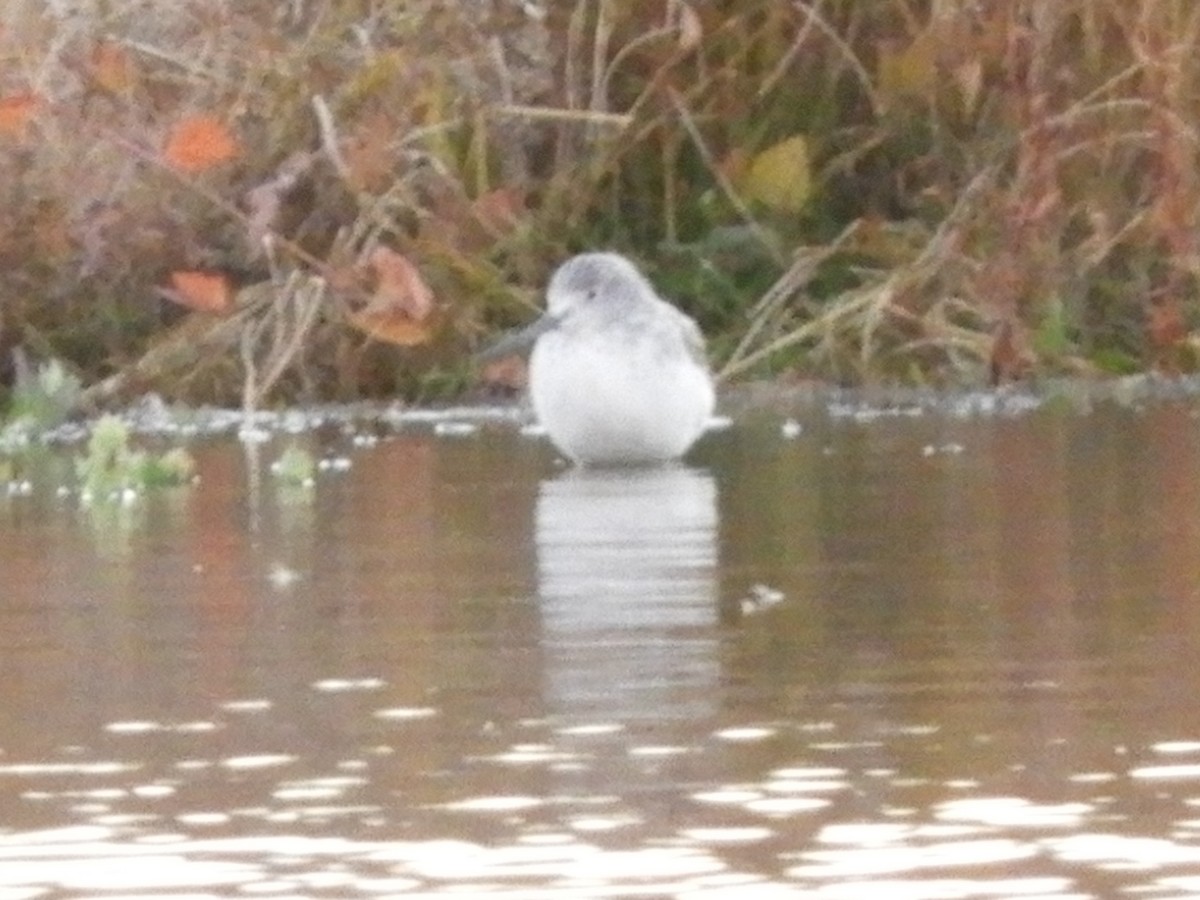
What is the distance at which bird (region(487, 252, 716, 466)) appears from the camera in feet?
38.5

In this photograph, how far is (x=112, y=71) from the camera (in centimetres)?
1453

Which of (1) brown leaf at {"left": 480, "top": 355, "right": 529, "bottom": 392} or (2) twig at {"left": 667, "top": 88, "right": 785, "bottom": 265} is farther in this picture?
(2) twig at {"left": 667, "top": 88, "right": 785, "bottom": 265}

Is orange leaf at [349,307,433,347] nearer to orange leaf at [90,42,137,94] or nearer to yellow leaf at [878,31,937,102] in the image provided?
orange leaf at [90,42,137,94]

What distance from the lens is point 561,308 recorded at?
12422 millimetres

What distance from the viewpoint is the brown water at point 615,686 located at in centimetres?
548

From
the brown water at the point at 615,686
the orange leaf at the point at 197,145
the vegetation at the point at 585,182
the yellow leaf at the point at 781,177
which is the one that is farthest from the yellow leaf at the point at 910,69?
the brown water at the point at 615,686

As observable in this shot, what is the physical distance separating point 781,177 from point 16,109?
291 cm

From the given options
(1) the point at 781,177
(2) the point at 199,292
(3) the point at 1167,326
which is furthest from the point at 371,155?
(3) the point at 1167,326

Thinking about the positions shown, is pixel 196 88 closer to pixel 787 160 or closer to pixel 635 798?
pixel 787 160

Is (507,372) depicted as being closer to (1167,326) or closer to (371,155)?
(371,155)

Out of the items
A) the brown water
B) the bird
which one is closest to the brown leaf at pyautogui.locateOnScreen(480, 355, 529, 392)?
the bird

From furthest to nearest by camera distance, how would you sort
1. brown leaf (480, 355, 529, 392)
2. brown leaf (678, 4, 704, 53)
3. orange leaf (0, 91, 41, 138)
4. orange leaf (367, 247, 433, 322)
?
brown leaf (678, 4, 704, 53) → brown leaf (480, 355, 529, 392) → orange leaf (367, 247, 433, 322) → orange leaf (0, 91, 41, 138)

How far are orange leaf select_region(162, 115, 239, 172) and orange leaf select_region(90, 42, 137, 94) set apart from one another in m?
0.43

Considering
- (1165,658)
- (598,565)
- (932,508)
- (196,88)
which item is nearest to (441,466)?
(932,508)
